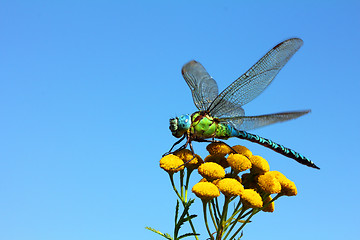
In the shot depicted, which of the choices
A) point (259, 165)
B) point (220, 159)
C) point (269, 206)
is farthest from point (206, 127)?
point (269, 206)

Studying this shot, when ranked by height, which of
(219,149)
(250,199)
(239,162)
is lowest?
(250,199)

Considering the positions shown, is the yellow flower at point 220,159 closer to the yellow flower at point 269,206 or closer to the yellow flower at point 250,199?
the yellow flower at point 250,199

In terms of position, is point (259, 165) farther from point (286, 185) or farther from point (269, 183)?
point (286, 185)

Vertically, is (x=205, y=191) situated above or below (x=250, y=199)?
above

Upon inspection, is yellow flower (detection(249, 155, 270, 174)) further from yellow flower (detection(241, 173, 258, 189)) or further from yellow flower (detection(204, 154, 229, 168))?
yellow flower (detection(204, 154, 229, 168))

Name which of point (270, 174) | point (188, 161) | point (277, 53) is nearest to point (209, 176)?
point (188, 161)

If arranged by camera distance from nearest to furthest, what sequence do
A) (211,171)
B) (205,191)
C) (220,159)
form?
(205,191) → (211,171) → (220,159)

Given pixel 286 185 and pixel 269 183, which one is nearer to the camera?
pixel 269 183

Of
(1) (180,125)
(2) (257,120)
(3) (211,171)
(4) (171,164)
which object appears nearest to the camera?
(3) (211,171)
